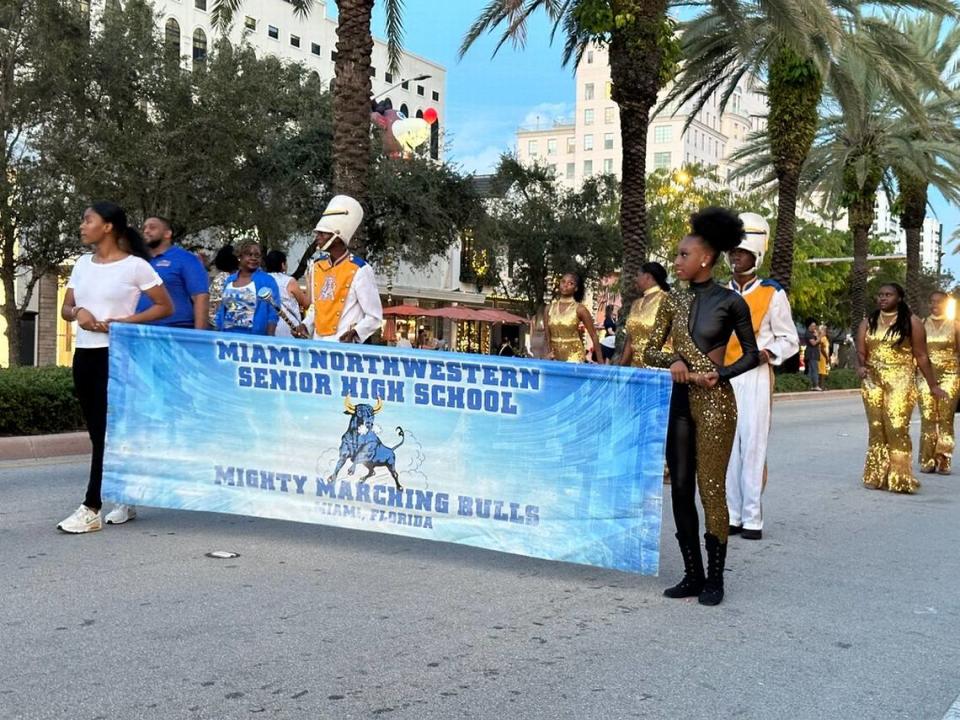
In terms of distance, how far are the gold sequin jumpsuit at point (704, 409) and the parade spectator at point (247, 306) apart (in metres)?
3.51

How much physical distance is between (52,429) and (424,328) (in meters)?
45.4

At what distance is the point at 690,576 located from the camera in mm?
5266

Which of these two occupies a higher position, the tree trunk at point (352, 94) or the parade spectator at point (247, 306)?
the tree trunk at point (352, 94)

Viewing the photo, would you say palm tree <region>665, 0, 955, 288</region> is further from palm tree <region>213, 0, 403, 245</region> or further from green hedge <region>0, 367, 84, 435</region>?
green hedge <region>0, 367, 84, 435</region>

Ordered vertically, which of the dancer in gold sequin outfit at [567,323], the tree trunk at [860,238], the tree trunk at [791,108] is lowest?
the dancer in gold sequin outfit at [567,323]

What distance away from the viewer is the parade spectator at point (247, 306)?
299 inches

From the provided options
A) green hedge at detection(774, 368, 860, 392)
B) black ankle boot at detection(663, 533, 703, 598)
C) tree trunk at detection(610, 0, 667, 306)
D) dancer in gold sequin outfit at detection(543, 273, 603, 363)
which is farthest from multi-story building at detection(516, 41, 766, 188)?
black ankle boot at detection(663, 533, 703, 598)

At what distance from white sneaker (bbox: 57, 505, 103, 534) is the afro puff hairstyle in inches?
153

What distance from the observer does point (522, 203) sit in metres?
43.5

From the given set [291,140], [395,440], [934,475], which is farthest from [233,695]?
[291,140]

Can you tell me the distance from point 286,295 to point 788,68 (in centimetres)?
1611

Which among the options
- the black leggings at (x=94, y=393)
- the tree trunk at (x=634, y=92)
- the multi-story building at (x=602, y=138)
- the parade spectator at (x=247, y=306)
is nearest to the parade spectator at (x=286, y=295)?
the parade spectator at (x=247, y=306)

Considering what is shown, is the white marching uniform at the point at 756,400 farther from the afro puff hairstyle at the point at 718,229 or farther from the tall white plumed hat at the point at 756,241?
the afro puff hairstyle at the point at 718,229

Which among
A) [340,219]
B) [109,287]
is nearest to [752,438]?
[340,219]
